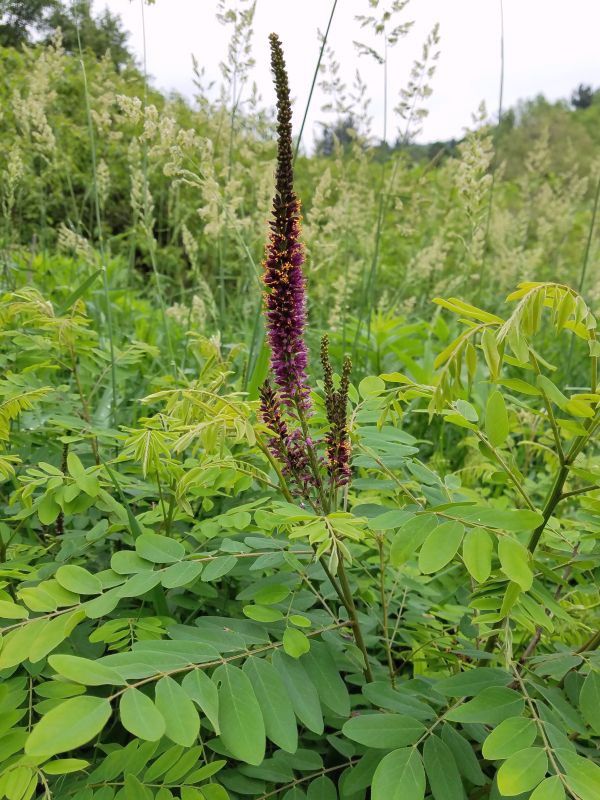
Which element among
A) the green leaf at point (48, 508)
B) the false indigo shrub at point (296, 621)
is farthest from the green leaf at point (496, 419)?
the green leaf at point (48, 508)

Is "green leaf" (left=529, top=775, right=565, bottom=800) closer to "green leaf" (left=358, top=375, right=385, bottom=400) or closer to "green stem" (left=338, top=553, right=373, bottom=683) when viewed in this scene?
"green stem" (left=338, top=553, right=373, bottom=683)

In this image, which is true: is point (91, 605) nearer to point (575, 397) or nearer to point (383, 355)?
point (575, 397)

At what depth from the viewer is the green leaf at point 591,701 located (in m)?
1.04

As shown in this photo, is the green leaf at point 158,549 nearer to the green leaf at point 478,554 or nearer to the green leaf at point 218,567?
the green leaf at point 218,567

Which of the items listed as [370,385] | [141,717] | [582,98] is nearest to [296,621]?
[141,717]

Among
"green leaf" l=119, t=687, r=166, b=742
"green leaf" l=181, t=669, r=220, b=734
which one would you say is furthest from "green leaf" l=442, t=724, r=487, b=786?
"green leaf" l=119, t=687, r=166, b=742

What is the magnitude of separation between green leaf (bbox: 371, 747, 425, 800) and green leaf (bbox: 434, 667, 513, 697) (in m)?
0.14

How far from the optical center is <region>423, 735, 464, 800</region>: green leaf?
3.24 feet

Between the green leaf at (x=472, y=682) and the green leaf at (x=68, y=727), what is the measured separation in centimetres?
59

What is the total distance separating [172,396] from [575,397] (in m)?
0.78

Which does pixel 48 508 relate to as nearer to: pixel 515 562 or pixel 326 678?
pixel 326 678

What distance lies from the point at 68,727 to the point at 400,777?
1.66ft

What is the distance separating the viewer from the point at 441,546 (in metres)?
0.99

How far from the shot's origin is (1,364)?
1.99 meters
